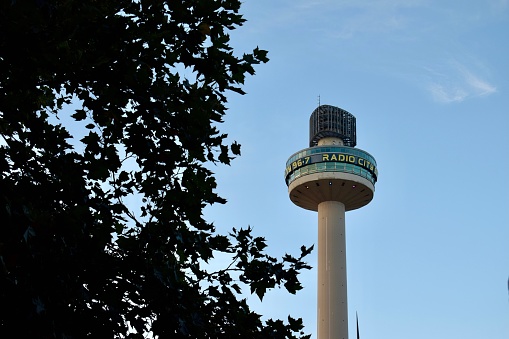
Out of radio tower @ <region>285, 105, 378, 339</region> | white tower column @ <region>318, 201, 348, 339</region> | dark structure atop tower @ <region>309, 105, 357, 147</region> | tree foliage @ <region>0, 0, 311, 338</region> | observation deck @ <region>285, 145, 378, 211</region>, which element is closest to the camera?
tree foliage @ <region>0, 0, 311, 338</region>

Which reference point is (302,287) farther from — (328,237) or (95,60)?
(328,237)

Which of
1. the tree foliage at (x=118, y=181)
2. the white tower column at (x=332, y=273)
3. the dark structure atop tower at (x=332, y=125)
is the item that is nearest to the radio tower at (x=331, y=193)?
the white tower column at (x=332, y=273)

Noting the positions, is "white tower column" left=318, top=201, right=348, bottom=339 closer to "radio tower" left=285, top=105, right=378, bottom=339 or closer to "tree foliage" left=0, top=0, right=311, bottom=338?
"radio tower" left=285, top=105, right=378, bottom=339

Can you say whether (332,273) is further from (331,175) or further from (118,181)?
(118,181)

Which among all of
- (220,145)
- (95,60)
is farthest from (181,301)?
(95,60)

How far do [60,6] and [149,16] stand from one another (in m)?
1.31

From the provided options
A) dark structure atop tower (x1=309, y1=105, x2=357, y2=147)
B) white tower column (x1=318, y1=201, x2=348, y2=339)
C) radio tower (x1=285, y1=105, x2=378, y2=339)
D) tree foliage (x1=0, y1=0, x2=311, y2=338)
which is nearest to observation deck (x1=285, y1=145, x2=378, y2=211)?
radio tower (x1=285, y1=105, x2=378, y2=339)

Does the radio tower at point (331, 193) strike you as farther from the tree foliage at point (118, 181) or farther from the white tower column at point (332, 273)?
the tree foliage at point (118, 181)

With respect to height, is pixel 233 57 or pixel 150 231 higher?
pixel 233 57

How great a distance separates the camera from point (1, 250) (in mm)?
6645

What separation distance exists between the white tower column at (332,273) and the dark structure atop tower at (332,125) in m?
10.2

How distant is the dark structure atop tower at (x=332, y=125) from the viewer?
334 ft

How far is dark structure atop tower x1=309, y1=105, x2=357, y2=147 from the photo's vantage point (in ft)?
334

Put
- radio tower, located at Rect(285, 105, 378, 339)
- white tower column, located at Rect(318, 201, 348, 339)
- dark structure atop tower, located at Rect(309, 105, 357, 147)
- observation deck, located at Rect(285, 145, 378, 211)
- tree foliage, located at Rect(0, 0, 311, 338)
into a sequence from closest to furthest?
1. tree foliage, located at Rect(0, 0, 311, 338)
2. white tower column, located at Rect(318, 201, 348, 339)
3. radio tower, located at Rect(285, 105, 378, 339)
4. observation deck, located at Rect(285, 145, 378, 211)
5. dark structure atop tower, located at Rect(309, 105, 357, 147)
